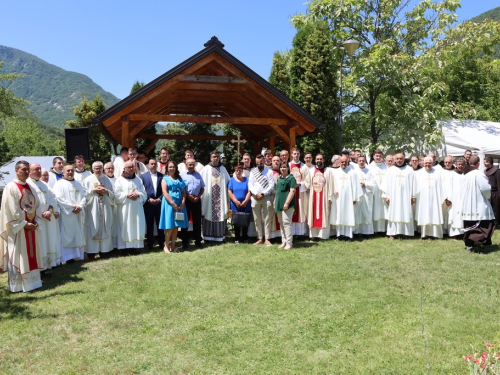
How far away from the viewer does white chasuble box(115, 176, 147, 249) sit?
8844mm

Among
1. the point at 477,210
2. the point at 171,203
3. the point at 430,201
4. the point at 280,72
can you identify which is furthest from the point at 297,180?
the point at 280,72

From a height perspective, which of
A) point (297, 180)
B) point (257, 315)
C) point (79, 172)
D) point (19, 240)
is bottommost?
point (257, 315)

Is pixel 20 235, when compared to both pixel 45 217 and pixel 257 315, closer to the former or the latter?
pixel 45 217

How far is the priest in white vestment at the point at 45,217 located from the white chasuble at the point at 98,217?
101 cm

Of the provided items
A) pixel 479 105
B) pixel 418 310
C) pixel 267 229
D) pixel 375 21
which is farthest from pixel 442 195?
pixel 479 105

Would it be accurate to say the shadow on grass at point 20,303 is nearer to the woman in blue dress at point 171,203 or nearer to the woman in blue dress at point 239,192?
the woman in blue dress at point 171,203

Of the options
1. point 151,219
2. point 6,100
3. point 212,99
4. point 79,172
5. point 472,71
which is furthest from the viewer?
point 472,71

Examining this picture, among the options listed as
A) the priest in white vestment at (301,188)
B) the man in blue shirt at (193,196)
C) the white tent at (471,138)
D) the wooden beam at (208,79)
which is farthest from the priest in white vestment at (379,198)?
the white tent at (471,138)

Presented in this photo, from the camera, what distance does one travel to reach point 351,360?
4.18m

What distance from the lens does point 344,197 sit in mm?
10070

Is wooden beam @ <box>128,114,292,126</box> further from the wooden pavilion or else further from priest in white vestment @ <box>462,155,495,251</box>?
priest in white vestment @ <box>462,155,495,251</box>

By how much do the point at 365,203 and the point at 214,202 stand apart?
3.70 m

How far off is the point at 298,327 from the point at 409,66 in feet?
49.3

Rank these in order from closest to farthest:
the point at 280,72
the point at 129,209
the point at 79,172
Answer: the point at 129,209
the point at 79,172
the point at 280,72
